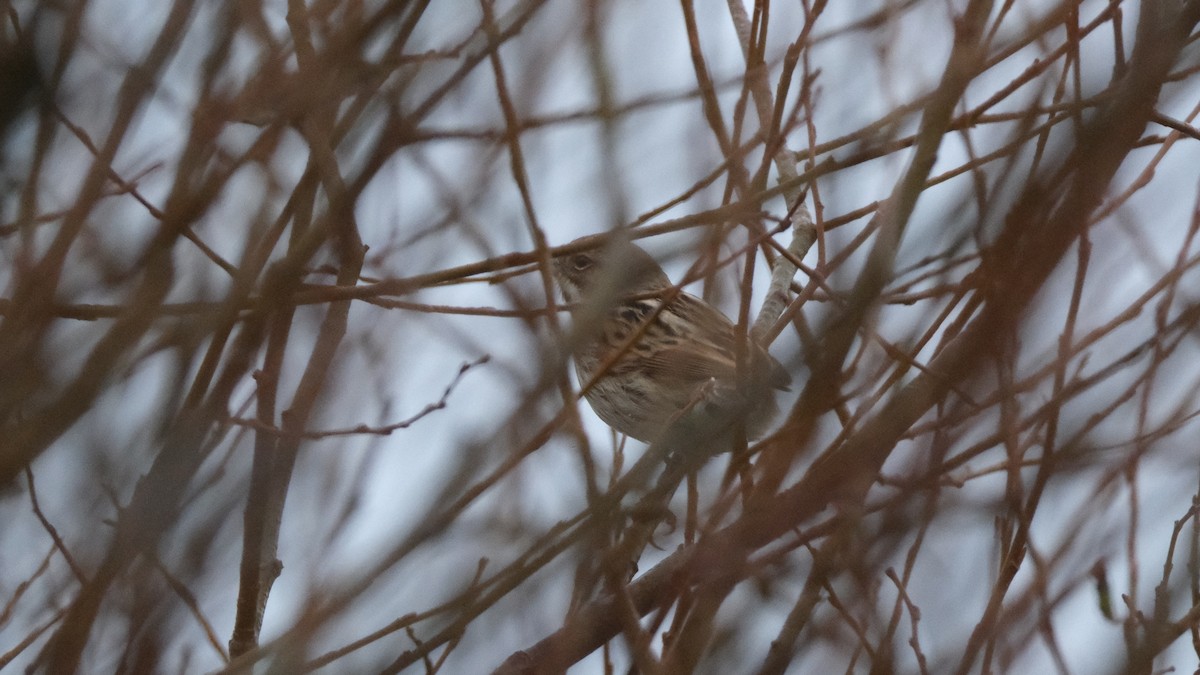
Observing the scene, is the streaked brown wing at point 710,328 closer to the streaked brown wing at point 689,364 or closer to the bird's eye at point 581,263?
the streaked brown wing at point 689,364

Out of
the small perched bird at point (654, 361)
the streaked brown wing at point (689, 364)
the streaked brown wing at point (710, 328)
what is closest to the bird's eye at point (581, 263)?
the small perched bird at point (654, 361)

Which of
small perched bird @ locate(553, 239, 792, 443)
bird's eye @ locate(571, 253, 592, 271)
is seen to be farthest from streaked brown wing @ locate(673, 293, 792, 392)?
bird's eye @ locate(571, 253, 592, 271)

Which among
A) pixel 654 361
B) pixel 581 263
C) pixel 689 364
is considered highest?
pixel 581 263

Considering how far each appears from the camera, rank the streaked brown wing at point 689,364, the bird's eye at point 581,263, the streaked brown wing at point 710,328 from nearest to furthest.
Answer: the streaked brown wing at point 710,328 < the streaked brown wing at point 689,364 < the bird's eye at point 581,263

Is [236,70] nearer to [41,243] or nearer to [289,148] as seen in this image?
[289,148]

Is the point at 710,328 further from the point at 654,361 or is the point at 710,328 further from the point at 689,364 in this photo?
the point at 654,361

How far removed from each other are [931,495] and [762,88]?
325 centimetres

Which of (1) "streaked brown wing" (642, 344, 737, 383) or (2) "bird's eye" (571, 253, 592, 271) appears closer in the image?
(1) "streaked brown wing" (642, 344, 737, 383)

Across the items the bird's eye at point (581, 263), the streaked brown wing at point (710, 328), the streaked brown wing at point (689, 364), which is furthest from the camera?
the bird's eye at point (581, 263)

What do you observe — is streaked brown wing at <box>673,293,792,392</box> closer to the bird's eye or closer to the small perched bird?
the small perched bird

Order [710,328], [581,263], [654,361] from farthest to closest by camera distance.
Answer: [581,263], [654,361], [710,328]

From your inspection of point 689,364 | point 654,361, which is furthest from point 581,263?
point 689,364

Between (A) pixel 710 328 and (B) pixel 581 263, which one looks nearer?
(A) pixel 710 328

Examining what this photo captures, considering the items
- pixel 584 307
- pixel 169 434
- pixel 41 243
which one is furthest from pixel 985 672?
pixel 41 243
